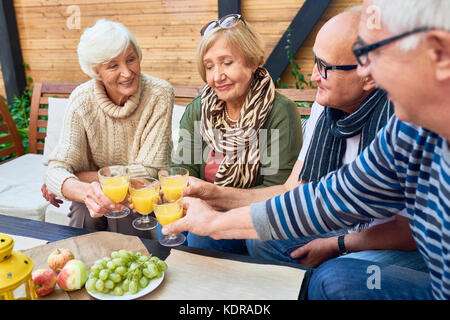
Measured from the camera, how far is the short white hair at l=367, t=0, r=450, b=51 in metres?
0.70

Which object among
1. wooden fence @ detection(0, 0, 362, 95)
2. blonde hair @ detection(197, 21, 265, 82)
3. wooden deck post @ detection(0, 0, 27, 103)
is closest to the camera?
blonde hair @ detection(197, 21, 265, 82)

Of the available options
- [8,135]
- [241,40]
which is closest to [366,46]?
[241,40]

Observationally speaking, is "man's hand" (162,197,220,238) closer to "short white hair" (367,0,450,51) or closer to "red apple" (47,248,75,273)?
"red apple" (47,248,75,273)

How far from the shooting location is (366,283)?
1182mm

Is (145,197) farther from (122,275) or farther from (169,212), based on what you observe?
(122,275)

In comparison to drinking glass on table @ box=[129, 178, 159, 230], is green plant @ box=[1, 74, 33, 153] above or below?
below

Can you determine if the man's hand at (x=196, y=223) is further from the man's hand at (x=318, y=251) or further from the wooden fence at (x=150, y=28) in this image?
the wooden fence at (x=150, y=28)

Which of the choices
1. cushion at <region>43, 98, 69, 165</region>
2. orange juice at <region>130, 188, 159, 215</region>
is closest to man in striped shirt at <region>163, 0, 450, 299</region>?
orange juice at <region>130, 188, 159, 215</region>

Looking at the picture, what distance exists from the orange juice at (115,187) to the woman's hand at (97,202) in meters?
0.03

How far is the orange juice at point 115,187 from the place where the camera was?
66.0 inches

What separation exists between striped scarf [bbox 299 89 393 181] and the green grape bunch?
0.91m

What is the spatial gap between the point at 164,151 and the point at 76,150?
19.8 inches

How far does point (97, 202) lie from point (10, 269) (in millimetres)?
819
